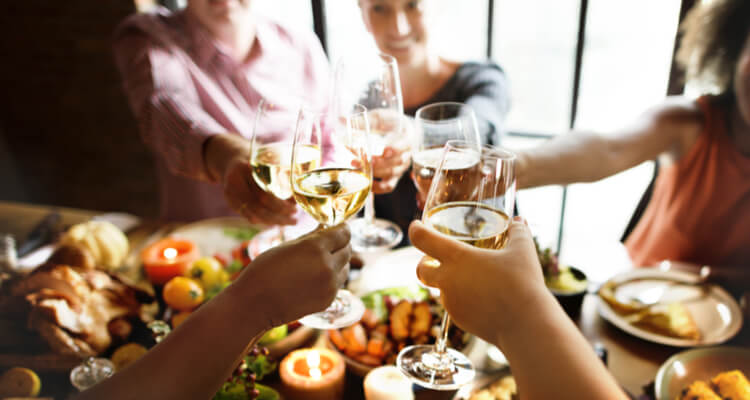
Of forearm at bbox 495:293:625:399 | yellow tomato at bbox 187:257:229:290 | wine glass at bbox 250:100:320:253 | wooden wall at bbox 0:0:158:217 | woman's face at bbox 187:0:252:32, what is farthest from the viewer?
wooden wall at bbox 0:0:158:217

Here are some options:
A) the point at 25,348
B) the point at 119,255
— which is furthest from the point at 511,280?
the point at 119,255

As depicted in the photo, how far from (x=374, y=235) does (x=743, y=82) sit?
4.13ft

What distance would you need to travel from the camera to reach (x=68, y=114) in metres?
3.33

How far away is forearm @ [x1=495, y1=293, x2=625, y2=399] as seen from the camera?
53 centimetres

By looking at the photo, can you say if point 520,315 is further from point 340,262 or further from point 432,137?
point 432,137

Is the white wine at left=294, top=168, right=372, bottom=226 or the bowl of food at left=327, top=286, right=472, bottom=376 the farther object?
the bowl of food at left=327, top=286, right=472, bottom=376

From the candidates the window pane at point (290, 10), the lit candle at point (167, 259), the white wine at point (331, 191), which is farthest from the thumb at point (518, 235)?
the window pane at point (290, 10)

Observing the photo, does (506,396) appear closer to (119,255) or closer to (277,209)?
(277,209)

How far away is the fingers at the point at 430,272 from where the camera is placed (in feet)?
1.98

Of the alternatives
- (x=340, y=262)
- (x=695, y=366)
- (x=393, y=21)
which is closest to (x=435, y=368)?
(x=340, y=262)

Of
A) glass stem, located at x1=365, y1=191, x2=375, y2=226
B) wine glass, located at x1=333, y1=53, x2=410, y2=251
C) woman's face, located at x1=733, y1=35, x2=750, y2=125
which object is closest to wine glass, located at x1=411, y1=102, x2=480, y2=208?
wine glass, located at x1=333, y1=53, x2=410, y2=251

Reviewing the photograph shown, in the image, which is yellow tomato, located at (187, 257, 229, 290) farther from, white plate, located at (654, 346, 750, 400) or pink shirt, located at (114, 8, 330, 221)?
white plate, located at (654, 346, 750, 400)

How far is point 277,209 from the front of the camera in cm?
102

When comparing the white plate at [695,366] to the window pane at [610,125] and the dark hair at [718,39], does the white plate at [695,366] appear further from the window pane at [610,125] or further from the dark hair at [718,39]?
the dark hair at [718,39]
